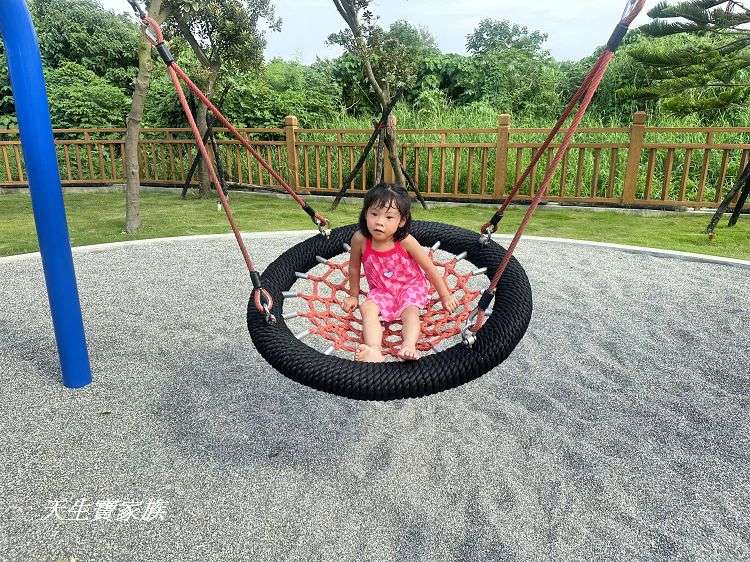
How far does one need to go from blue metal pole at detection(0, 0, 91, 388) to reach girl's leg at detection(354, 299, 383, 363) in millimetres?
1174

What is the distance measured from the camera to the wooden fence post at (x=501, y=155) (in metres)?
6.70

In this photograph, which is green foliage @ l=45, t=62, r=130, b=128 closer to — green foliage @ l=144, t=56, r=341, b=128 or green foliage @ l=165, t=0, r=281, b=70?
green foliage @ l=144, t=56, r=341, b=128

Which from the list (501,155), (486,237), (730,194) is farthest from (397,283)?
(501,155)

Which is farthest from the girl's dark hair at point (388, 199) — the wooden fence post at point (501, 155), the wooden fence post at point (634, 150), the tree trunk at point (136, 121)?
the wooden fence post at point (634, 150)

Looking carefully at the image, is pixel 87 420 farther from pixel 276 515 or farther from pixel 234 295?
pixel 234 295

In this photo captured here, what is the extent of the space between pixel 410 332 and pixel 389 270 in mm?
297

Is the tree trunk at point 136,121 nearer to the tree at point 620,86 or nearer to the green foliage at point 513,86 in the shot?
the green foliage at point 513,86

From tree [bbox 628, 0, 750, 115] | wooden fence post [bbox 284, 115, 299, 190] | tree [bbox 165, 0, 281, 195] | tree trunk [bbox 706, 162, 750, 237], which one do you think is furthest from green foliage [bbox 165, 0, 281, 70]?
tree trunk [bbox 706, 162, 750, 237]

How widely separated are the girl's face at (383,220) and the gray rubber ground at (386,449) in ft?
2.38

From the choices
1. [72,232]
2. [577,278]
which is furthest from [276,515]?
[72,232]

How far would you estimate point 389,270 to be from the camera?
6.74 feet

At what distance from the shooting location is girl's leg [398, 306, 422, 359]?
1.70 meters

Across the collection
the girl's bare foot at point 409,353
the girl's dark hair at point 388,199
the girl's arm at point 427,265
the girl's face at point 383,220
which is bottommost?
the girl's bare foot at point 409,353

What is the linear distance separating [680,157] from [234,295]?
6637 millimetres
